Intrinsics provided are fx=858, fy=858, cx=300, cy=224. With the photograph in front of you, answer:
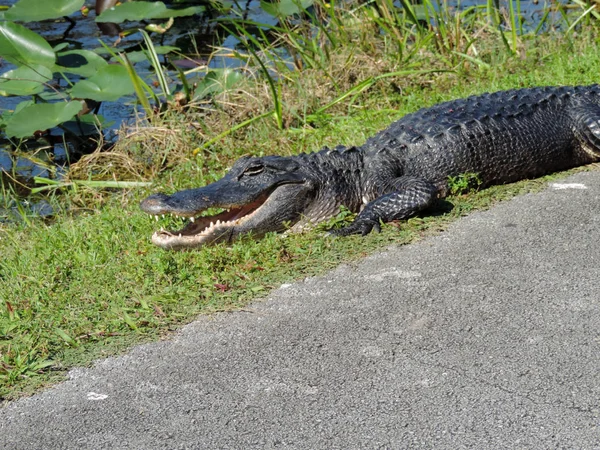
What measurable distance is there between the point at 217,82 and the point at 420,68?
1.99 m

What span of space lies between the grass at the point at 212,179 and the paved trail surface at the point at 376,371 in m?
0.27

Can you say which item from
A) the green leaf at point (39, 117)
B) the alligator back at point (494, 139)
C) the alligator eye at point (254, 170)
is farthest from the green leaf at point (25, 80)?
the alligator back at point (494, 139)

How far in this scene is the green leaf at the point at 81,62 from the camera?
9.12 meters

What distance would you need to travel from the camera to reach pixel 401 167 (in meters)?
5.82

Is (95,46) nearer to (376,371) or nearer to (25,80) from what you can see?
(25,80)

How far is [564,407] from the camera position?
3172 mm

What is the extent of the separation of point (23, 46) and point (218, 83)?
2073 mm

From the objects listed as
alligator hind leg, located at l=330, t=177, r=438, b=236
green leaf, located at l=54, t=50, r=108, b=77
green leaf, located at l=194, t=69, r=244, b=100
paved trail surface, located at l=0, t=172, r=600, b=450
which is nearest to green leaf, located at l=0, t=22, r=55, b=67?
green leaf, located at l=54, t=50, r=108, b=77

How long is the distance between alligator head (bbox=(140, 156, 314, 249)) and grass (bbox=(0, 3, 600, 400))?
0.40 feet

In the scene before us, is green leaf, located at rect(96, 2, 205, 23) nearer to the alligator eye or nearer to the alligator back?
the alligator back

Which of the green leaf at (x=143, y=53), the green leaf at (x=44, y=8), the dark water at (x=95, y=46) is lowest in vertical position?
the dark water at (x=95, y=46)

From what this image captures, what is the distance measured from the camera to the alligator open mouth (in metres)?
4.97

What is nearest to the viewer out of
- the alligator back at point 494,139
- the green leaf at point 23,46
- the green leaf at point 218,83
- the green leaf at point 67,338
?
the green leaf at point 67,338

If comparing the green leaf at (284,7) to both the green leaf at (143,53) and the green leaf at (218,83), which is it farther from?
the green leaf at (218,83)
